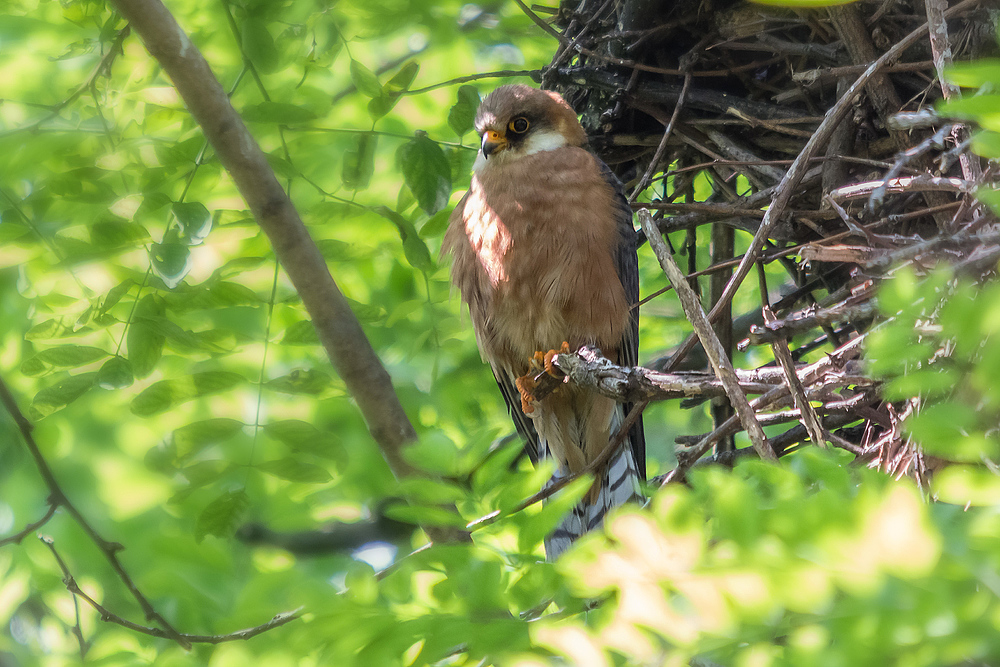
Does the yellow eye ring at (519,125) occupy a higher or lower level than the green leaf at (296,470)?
higher

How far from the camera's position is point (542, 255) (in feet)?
10.9

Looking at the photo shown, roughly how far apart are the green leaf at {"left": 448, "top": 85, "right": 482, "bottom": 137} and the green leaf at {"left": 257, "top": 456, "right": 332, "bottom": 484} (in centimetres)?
151

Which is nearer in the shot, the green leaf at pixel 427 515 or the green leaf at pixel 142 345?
the green leaf at pixel 427 515

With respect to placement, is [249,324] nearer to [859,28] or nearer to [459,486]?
[459,486]

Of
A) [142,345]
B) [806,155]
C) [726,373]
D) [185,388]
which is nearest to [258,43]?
[142,345]

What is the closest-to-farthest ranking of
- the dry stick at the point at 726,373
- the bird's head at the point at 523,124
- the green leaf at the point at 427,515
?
the green leaf at the point at 427,515, the dry stick at the point at 726,373, the bird's head at the point at 523,124

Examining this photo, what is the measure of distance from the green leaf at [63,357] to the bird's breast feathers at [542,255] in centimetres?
147

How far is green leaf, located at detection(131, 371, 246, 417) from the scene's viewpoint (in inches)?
105

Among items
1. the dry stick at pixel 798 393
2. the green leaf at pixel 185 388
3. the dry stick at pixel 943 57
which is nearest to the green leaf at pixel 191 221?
the green leaf at pixel 185 388

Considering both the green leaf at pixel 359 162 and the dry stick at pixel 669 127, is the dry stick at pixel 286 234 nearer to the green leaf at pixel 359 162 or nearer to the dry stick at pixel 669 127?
the green leaf at pixel 359 162

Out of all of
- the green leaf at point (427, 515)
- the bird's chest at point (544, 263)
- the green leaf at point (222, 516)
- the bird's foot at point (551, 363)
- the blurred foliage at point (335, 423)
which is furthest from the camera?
the bird's chest at point (544, 263)

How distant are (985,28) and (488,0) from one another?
196 cm

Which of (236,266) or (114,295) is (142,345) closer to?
(114,295)

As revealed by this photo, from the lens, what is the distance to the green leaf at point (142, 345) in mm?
2682
